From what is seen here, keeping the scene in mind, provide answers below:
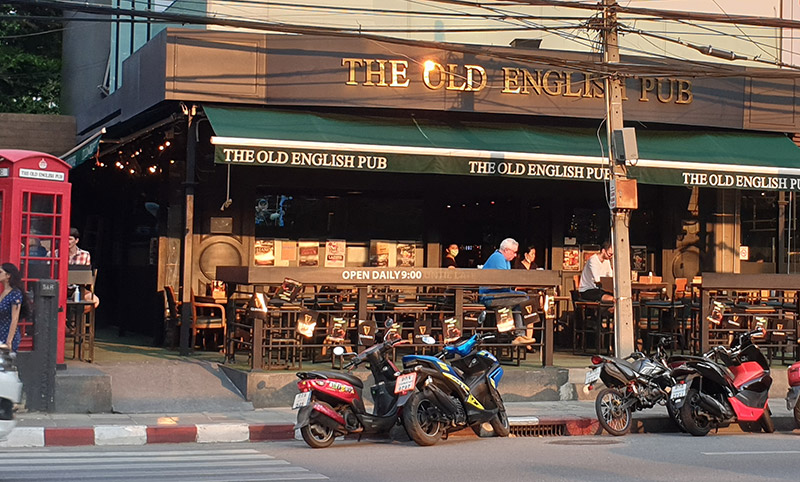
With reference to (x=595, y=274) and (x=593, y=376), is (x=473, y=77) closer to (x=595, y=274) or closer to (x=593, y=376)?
(x=595, y=274)

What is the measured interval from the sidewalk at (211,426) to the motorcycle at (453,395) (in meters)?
0.72

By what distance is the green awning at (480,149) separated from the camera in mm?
14859

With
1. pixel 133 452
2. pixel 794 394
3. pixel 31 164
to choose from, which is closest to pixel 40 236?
pixel 31 164

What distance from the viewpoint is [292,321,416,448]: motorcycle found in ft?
35.8

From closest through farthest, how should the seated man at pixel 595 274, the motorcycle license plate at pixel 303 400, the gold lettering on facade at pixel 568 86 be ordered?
the motorcycle license plate at pixel 303 400 → the seated man at pixel 595 274 → the gold lettering on facade at pixel 568 86

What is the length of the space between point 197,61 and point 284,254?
4243 millimetres

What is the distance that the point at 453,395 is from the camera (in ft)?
38.2

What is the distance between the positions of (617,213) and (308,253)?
6.15 m

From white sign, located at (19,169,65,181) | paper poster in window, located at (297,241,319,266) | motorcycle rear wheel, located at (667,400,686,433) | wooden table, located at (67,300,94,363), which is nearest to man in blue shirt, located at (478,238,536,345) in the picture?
motorcycle rear wheel, located at (667,400,686,433)

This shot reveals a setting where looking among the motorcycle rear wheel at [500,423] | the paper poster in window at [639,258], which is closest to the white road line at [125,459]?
the motorcycle rear wheel at [500,423]

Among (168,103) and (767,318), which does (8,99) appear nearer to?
(168,103)

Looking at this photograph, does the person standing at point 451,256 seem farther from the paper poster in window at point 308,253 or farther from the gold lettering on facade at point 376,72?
the gold lettering on facade at point 376,72

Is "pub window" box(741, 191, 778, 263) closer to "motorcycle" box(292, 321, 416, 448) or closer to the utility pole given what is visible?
the utility pole

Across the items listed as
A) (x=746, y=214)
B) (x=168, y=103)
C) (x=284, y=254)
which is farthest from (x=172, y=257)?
(x=746, y=214)
